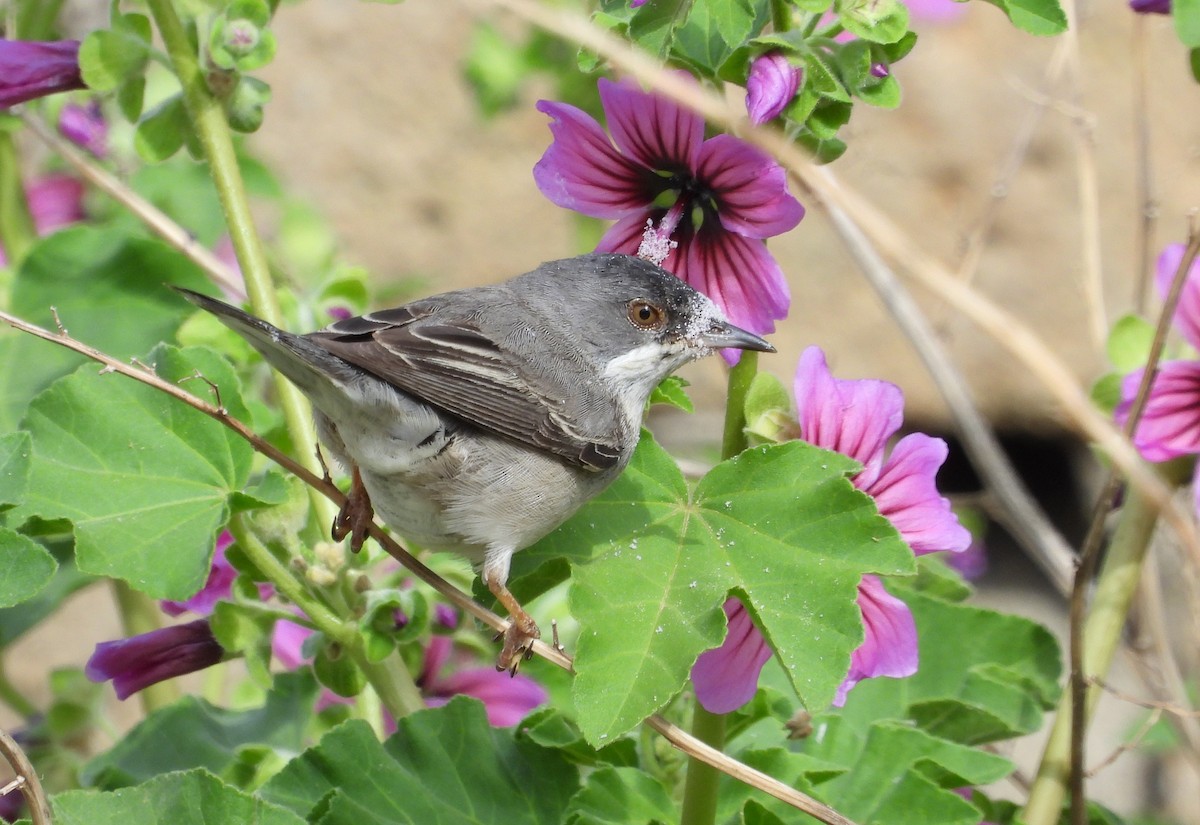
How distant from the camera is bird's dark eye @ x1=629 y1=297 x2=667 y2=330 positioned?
1.95 m

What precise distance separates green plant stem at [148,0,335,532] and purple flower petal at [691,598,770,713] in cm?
58

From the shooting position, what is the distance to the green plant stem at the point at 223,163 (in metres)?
1.85

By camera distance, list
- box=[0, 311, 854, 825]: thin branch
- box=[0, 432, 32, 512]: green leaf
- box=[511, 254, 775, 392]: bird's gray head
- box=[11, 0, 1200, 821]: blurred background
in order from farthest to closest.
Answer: box=[11, 0, 1200, 821]: blurred background
box=[511, 254, 775, 392]: bird's gray head
box=[0, 432, 32, 512]: green leaf
box=[0, 311, 854, 825]: thin branch

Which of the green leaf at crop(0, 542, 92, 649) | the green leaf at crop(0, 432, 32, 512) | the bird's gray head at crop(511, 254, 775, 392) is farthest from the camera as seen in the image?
the green leaf at crop(0, 542, 92, 649)

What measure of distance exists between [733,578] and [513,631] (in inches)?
13.8

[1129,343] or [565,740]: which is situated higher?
[1129,343]

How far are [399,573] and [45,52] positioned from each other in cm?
86

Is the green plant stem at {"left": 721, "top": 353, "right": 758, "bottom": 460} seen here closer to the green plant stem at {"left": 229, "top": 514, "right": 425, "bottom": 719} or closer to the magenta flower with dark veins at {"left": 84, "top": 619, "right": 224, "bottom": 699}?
the green plant stem at {"left": 229, "top": 514, "right": 425, "bottom": 719}

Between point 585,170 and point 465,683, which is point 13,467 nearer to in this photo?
point 585,170

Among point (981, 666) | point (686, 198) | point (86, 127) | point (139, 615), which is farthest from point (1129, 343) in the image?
point (86, 127)

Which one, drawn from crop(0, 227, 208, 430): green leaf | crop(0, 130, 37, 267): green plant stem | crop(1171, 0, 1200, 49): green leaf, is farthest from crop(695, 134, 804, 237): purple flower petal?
crop(0, 130, 37, 267): green plant stem

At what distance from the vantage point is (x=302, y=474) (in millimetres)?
1644

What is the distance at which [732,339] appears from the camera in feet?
5.71

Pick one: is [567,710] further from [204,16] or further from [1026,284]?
[1026,284]
